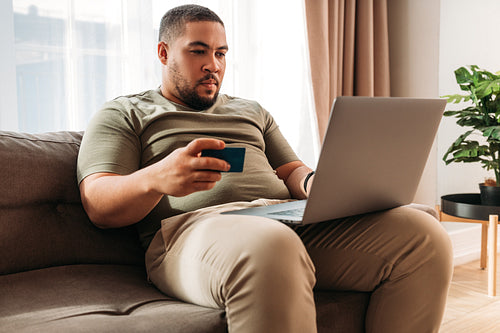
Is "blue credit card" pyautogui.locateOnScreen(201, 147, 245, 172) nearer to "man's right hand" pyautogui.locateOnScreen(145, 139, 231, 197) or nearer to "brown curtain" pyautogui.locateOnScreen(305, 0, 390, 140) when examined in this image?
"man's right hand" pyautogui.locateOnScreen(145, 139, 231, 197)

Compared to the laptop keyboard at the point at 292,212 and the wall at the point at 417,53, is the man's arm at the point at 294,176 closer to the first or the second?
the laptop keyboard at the point at 292,212

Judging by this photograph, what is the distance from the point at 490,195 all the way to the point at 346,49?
1.04 metres

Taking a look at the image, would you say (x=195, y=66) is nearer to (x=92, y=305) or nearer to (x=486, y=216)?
(x=92, y=305)


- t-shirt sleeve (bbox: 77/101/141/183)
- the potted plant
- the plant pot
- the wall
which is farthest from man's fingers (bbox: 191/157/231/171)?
the wall

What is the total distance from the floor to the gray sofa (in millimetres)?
959

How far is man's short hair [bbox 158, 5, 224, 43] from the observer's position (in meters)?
1.52

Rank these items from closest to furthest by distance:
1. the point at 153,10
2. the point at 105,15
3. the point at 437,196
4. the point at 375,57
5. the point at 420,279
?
the point at 420,279 → the point at 105,15 → the point at 153,10 → the point at 375,57 → the point at 437,196

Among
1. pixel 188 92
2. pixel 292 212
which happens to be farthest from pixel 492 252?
pixel 188 92

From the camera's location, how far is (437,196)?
9.78 feet

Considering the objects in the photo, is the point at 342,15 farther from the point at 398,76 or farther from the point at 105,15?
the point at 105,15

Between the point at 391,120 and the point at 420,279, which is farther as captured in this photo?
the point at 420,279

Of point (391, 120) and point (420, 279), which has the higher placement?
point (391, 120)

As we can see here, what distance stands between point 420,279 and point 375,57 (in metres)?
1.88

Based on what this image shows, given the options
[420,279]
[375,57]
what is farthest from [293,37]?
[420,279]
